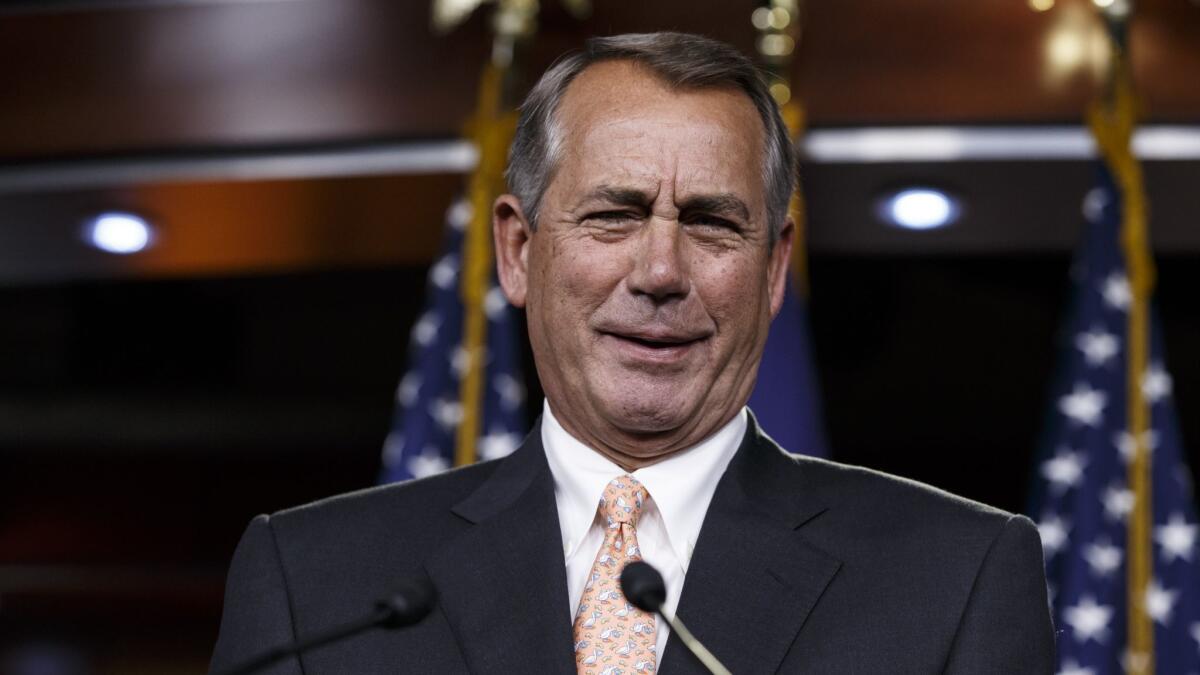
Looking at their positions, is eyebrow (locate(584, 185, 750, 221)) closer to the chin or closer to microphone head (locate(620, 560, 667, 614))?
the chin

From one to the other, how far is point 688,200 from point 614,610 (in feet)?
1.36

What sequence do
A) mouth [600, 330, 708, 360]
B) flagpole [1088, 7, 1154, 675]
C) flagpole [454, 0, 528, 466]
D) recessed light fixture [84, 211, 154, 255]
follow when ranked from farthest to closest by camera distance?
recessed light fixture [84, 211, 154, 255] → flagpole [454, 0, 528, 466] → flagpole [1088, 7, 1154, 675] → mouth [600, 330, 708, 360]

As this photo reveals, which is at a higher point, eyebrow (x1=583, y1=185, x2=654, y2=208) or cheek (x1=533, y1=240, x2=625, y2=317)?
eyebrow (x1=583, y1=185, x2=654, y2=208)

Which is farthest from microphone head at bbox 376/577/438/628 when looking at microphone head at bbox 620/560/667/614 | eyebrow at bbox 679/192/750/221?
eyebrow at bbox 679/192/750/221

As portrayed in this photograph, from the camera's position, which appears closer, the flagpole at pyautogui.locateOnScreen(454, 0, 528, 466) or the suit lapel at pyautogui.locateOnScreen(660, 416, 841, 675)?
the suit lapel at pyautogui.locateOnScreen(660, 416, 841, 675)

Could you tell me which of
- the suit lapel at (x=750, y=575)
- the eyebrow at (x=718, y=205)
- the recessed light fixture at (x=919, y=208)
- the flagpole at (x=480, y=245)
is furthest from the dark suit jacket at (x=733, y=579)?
the recessed light fixture at (x=919, y=208)

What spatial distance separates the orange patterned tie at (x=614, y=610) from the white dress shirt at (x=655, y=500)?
20mm

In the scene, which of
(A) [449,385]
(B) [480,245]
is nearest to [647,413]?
(B) [480,245]

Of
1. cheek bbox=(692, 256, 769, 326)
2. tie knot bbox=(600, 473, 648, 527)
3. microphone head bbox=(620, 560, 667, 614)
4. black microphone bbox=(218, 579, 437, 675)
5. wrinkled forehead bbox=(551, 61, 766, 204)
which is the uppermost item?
wrinkled forehead bbox=(551, 61, 766, 204)

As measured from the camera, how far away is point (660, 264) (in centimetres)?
146

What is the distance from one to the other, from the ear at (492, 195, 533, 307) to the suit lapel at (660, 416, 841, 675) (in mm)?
324

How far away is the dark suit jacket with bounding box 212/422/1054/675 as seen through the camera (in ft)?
4.55

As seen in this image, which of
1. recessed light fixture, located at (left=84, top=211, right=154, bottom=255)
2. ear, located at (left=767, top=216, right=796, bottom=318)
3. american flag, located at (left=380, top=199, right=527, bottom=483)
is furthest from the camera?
recessed light fixture, located at (left=84, top=211, right=154, bottom=255)

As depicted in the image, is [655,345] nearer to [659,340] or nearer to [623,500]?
[659,340]
